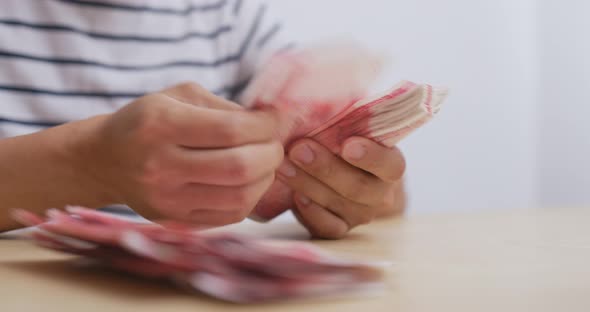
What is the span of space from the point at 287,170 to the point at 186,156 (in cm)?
24

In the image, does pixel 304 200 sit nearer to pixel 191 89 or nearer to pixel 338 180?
pixel 338 180

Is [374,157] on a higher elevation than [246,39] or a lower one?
lower

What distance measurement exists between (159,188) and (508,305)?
324 millimetres

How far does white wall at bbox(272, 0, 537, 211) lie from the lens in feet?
6.37

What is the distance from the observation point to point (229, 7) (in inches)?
52.4

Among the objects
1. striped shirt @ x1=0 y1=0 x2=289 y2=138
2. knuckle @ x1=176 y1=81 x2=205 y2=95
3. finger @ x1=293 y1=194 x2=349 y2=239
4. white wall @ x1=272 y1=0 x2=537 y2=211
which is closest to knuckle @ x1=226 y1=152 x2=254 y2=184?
knuckle @ x1=176 y1=81 x2=205 y2=95

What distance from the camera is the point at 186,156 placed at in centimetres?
55

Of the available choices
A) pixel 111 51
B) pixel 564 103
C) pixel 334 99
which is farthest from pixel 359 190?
pixel 564 103

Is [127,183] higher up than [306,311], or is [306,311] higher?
[127,183]

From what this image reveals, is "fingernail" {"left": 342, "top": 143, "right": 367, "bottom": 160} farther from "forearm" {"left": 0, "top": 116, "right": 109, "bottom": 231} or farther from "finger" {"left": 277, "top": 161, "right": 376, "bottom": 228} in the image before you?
"forearm" {"left": 0, "top": 116, "right": 109, "bottom": 231}

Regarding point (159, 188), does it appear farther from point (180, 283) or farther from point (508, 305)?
point (508, 305)

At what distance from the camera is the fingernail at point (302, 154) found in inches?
28.6

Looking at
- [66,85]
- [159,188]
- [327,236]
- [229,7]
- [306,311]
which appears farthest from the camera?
[229,7]

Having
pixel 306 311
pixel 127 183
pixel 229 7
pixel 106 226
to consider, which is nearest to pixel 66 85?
pixel 229 7
